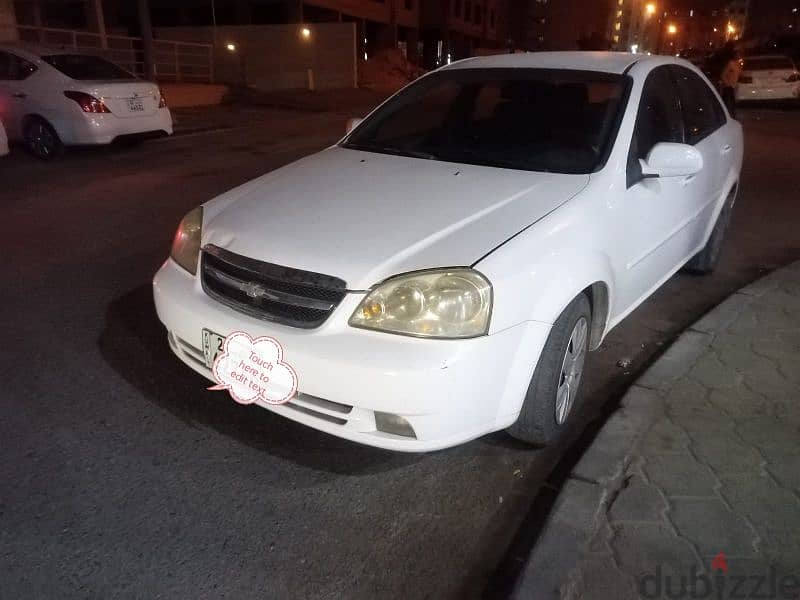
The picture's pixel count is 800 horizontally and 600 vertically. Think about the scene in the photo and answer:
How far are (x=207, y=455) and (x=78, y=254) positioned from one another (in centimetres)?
317

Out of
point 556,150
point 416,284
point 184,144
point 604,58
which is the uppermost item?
point 604,58

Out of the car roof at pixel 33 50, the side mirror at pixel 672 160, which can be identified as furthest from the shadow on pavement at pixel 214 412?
the car roof at pixel 33 50

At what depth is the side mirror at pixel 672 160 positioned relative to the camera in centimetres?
309

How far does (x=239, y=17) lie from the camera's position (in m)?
30.5

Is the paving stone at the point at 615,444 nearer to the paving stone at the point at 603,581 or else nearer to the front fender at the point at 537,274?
the paving stone at the point at 603,581

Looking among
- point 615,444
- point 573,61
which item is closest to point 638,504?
point 615,444

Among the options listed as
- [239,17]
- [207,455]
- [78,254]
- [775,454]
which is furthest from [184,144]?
[239,17]

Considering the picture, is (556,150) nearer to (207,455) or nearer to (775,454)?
(775,454)

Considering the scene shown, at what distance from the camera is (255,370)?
244 centimetres

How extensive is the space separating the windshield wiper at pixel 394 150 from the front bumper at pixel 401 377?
4.53 ft

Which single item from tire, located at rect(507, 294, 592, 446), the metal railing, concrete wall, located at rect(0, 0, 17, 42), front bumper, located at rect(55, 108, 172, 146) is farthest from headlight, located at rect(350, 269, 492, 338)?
the metal railing

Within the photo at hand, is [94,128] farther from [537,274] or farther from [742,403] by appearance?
[742,403]

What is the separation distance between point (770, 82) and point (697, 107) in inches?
661

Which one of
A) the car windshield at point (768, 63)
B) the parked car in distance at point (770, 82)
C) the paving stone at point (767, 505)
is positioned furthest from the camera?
the car windshield at point (768, 63)
